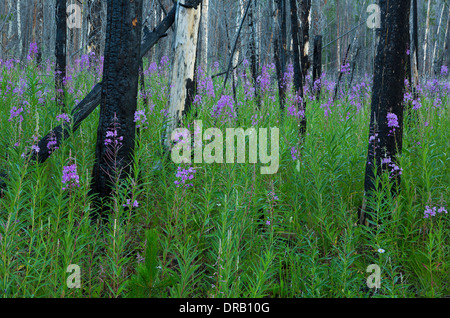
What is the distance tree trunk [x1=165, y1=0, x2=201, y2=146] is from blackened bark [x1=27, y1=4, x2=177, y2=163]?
0.23 meters

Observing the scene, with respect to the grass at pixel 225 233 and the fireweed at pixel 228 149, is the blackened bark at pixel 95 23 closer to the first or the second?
the grass at pixel 225 233

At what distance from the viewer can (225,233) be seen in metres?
2.54

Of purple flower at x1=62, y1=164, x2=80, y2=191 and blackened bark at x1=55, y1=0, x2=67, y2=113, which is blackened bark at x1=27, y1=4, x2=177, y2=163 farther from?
blackened bark at x1=55, y1=0, x2=67, y2=113

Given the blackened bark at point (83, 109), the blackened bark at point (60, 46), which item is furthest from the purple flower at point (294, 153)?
the blackened bark at point (60, 46)

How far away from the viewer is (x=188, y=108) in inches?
188

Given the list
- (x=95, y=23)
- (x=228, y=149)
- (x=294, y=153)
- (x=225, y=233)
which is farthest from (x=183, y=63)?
(x=95, y=23)

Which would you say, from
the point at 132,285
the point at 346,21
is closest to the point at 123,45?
the point at 132,285

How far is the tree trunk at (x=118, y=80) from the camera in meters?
3.53

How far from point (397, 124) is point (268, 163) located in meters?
1.35

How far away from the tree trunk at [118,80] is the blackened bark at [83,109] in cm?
43

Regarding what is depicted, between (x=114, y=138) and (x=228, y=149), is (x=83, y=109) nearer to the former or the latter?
(x=114, y=138)

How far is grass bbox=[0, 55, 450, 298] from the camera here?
7.65 feet

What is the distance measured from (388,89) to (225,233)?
2107 mm
